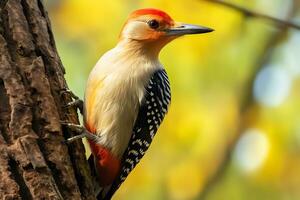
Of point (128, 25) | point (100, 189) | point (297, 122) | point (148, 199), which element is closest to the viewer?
point (100, 189)

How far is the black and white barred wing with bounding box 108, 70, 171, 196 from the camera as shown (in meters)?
4.72

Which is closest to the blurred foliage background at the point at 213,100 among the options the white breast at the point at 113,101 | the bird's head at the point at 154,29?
the bird's head at the point at 154,29

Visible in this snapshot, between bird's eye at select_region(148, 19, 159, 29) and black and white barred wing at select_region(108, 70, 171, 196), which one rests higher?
bird's eye at select_region(148, 19, 159, 29)

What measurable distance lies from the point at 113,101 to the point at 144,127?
292mm

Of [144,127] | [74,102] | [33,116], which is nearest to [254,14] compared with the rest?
[144,127]

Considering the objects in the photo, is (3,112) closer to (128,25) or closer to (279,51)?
(128,25)

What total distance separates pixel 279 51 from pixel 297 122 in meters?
0.92

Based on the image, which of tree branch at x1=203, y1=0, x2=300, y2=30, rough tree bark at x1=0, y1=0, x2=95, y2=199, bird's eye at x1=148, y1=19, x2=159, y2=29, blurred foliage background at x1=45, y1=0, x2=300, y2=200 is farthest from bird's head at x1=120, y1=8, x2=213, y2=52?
blurred foliage background at x1=45, y1=0, x2=300, y2=200

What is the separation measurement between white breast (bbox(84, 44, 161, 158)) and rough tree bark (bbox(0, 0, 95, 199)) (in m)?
0.60

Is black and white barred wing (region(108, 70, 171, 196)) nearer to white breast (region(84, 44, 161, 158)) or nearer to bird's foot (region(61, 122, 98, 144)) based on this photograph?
white breast (region(84, 44, 161, 158))

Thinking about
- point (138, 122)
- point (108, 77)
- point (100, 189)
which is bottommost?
point (100, 189)

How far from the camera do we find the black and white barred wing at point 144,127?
15.5 ft

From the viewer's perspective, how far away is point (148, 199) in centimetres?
764

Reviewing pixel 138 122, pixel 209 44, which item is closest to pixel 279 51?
pixel 209 44
